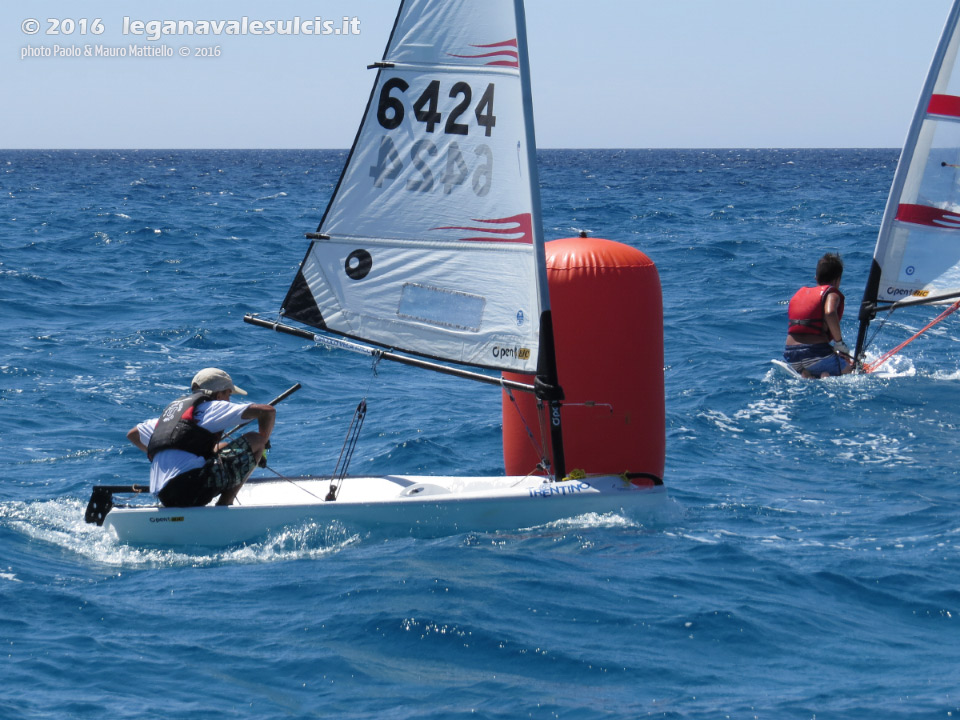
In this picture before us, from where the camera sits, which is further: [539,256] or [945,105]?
[945,105]

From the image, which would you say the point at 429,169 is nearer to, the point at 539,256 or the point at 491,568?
the point at 539,256

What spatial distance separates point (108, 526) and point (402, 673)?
3.32 metres

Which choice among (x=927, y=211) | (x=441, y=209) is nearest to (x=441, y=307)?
(x=441, y=209)

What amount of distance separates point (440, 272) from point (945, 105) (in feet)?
24.6

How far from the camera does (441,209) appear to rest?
7887 mm

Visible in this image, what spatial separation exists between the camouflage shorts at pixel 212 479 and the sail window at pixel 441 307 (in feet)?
5.14

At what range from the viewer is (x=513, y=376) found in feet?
27.0

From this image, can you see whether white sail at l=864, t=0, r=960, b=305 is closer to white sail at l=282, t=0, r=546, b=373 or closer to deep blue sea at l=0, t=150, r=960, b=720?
deep blue sea at l=0, t=150, r=960, b=720

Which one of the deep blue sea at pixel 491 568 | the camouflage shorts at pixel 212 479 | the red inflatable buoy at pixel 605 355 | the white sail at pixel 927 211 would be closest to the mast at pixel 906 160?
the white sail at pixel 927 211

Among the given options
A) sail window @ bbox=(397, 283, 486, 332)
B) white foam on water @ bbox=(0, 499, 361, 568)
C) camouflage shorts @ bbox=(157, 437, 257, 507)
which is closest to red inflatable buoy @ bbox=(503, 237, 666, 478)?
sail window @ bbox=(397, 283, 486, 332)

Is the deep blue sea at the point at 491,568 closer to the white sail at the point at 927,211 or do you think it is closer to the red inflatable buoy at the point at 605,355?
Answer: the red inflatable buoy at the point at 605,355

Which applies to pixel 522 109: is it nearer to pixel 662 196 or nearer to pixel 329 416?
pixel 329 416

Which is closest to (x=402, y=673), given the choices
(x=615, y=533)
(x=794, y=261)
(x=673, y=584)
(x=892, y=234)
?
(x=673, y=584)

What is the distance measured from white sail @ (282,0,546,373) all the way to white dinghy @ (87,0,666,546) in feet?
0.03
